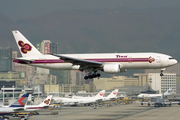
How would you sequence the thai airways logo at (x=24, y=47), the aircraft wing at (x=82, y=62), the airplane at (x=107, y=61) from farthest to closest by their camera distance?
the thai airways logo at (x=24, y=47) < the airplane at (x=107, y=61) < the aircraft wing at (x=82, y=62)

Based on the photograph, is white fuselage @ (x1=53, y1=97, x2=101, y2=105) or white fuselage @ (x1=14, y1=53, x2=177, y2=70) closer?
white fuselage @ (x1=14, y1=53, x2=177, y2=70)

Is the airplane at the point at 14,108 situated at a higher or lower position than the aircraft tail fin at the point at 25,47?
lower

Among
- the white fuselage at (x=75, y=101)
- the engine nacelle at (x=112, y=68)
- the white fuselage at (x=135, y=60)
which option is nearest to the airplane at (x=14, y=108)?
the white fuselage at (x=135, y=60)

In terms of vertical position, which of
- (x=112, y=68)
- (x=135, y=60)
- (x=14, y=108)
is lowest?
(x=14, y=108)

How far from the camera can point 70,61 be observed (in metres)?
78.5

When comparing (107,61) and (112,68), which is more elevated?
(107,61)

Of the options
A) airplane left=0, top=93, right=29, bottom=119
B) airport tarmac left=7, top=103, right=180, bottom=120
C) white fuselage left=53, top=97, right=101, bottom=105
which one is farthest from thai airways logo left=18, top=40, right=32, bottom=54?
white fuselage left=53, top=97, right=101, bottom=105

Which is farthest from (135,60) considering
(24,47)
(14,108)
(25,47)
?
(14,108)

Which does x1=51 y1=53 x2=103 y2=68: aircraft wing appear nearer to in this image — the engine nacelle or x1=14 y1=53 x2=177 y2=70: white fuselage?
the engine nacelle

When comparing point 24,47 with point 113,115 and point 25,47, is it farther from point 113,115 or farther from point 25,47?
point 113,115

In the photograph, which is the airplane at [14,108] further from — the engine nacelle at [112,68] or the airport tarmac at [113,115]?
the engine nacelle at [112,68]

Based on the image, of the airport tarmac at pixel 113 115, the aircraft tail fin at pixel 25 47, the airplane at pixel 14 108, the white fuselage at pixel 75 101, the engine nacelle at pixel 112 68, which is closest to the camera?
the engine nacelle at pixel 112 68

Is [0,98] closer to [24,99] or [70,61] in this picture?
[24,99]

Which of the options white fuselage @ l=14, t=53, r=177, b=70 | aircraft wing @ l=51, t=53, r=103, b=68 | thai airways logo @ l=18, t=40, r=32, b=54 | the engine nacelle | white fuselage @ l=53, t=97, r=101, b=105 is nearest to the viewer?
aircraft wing @ l=51, t=53, r=103, b=68
